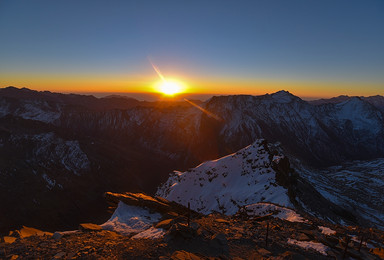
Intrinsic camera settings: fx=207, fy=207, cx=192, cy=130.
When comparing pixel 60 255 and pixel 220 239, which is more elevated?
pixel 60 255

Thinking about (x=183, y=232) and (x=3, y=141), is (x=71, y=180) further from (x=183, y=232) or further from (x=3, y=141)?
(x=183, y=232)

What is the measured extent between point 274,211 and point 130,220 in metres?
14.4

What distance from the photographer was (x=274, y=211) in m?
21.5

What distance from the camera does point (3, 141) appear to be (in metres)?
102

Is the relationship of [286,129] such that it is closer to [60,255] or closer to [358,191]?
[358,191]

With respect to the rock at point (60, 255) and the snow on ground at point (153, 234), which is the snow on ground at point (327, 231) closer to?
the snow on ground at point (153, 234)

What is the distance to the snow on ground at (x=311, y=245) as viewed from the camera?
1130 cm

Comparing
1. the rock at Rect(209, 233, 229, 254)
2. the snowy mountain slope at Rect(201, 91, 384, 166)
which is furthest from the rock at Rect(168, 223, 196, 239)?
the snowy mountain slope at Rect(201, 91, 384, 166)

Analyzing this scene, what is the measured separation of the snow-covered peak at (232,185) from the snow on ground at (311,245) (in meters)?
14.2

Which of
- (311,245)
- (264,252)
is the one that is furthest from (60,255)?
(311,245)

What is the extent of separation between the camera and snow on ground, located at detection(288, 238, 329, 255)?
1130 cm

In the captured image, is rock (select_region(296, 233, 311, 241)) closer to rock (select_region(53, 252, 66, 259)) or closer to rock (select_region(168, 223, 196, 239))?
rock (select_region(168, 223, 196, 239))

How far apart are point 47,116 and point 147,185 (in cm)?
13969

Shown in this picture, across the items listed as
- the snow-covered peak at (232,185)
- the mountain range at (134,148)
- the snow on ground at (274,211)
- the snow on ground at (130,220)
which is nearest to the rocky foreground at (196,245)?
the snow on ground at (130,220)
